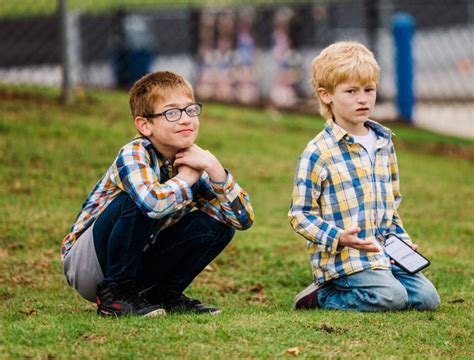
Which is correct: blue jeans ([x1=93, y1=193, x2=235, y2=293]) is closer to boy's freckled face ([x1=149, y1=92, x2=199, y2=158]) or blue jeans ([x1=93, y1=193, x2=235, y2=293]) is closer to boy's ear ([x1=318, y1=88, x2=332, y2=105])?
boy's freckled face ([x1=149, y1=92, x2=199, y2=158])

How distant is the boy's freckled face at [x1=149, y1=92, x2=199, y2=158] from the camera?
4.65m

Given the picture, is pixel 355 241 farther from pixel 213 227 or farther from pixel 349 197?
pixel 213 227

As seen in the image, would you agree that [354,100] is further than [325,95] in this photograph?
No

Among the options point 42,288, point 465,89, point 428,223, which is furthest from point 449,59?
point 42,288

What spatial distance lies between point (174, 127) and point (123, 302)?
803 millimetres

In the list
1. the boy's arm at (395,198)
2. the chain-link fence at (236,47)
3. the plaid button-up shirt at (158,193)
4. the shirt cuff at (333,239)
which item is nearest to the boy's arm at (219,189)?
the plaid button-up shirt at (158,193)

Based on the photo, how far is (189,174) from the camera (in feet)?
15.1

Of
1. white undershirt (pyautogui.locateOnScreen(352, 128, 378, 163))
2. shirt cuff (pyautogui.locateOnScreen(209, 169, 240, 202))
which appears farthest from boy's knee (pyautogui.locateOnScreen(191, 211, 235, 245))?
white undershirt (pyautogui.locateOnScreen(352, 128, 378, 163))

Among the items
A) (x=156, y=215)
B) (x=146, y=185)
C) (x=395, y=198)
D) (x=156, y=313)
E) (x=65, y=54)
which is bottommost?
(x=156, y=313)

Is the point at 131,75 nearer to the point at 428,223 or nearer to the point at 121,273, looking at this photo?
the point at 428,223

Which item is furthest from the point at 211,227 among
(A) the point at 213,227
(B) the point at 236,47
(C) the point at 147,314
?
(B) the point at 236,47

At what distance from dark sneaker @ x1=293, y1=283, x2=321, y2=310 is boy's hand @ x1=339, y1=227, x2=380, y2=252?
1.38 feet

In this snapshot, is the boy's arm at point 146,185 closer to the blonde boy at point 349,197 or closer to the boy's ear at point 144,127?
the boy's ear at point 144,127

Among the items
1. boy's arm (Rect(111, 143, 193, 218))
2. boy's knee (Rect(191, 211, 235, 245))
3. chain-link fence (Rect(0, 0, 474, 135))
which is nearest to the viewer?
boy's arm (Rect(111, 143, 193, 218))
